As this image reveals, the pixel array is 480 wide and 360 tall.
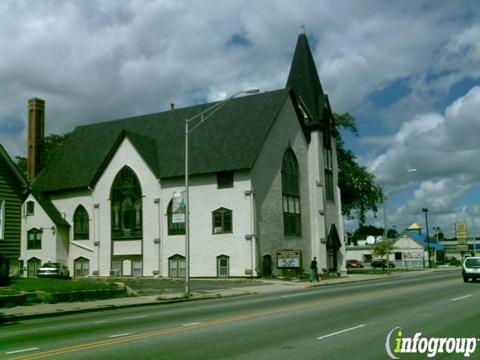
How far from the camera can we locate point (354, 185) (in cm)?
6397

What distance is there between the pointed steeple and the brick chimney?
24.9 metres

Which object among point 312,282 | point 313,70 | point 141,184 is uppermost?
point 313,70

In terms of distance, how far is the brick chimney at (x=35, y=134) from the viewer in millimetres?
58094

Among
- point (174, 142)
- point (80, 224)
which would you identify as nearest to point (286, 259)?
point (174, 142)

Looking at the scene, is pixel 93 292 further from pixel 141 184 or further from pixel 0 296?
pixel 141 184

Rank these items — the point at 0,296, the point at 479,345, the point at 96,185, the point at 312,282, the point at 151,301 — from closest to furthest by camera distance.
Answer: the point at 479,345 → the point at 0,296 → the point at 151,301 → the point at 312,282 → the point at 96,185

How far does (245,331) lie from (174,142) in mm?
38033

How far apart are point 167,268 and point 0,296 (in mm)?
26721

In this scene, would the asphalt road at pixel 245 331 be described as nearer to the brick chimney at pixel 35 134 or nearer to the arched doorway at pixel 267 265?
the arched doorway at pixel 267 265

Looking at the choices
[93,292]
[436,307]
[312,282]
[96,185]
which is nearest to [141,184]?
[96,185]

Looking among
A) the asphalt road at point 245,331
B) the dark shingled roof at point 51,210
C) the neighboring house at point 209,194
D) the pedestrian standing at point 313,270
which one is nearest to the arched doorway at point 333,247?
the neighboring house at point 209,194

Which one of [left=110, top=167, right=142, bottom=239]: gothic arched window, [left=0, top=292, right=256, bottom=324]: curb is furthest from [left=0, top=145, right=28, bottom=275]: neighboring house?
[left=110, top=167, right=142, bottom=239]: gothic arched window

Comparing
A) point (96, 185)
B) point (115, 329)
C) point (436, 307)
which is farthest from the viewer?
point (96, 185)

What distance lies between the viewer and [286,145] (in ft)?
159
